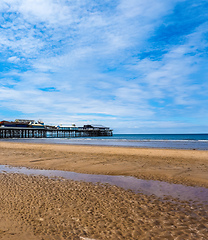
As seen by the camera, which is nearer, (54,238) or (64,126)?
(54,238)

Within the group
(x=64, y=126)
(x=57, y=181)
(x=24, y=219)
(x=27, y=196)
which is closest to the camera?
(x=24, y=219)

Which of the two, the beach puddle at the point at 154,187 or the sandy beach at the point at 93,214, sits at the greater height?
the sandy beach at the point at 93,214

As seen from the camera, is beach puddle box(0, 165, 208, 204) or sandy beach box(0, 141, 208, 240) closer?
sandy beach box(0, 141, 208, 240)

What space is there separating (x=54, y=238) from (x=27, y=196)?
2116 mm

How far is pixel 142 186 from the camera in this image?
588cm

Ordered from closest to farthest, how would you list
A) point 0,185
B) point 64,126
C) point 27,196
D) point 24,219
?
point 24,219 < point 27,196 < point 0,185 < point 64,126

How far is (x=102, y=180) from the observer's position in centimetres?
659

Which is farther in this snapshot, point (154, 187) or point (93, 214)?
point (154, 187)

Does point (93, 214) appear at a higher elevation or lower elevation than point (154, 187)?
higher

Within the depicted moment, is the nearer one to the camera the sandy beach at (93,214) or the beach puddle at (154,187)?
the sandy beach at (93,214)

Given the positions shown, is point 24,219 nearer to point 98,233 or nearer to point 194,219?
point 98,233

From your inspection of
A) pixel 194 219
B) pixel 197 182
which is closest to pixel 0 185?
pixel 194 219

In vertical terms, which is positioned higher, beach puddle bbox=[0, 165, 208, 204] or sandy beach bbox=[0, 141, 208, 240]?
sandy beach bbox=[0, 141, 208, 240]

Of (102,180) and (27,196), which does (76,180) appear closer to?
(102,180)
